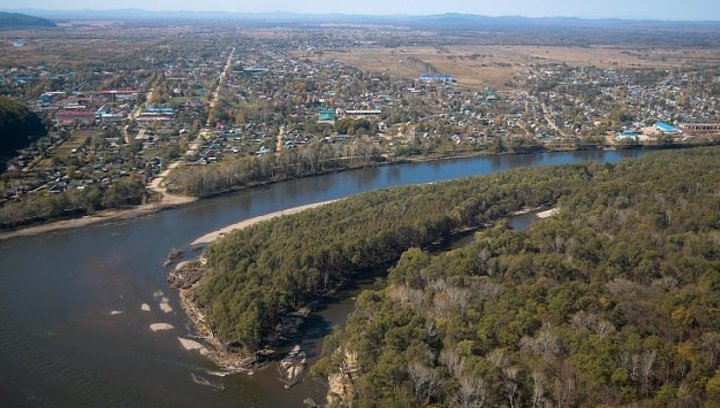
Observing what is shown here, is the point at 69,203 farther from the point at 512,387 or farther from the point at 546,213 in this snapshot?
the point at 546,213

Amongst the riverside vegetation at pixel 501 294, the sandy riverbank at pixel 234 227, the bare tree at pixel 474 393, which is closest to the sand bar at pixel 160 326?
the riverside vegetation at pixel 501 294

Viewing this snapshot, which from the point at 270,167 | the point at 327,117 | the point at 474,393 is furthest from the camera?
the point at 327,117

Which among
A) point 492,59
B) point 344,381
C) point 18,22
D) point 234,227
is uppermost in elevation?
point 18,22

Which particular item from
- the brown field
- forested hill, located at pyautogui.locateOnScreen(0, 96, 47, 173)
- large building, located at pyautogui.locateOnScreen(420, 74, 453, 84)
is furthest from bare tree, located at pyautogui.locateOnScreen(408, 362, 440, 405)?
large building, located at pyautogui.locateOnScreen(420, 74, 453, 84)

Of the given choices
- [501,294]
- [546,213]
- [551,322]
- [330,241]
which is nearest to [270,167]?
[330,241]

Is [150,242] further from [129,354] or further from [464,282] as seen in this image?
[464,282]

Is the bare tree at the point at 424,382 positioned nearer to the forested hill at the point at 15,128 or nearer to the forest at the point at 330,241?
the forest at the point at 330,241

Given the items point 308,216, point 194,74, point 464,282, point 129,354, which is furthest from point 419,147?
point 194,74
